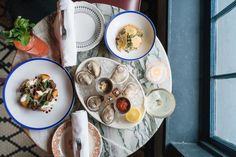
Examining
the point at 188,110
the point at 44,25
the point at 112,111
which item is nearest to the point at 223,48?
the point at 188,110

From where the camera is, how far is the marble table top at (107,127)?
3.83 feet

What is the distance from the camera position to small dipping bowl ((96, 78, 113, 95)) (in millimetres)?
1175

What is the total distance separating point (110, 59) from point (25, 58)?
34 cm

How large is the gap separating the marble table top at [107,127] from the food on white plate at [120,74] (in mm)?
43

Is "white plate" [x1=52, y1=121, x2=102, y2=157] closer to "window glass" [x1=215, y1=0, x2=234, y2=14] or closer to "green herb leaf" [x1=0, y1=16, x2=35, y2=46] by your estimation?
"green herb leaf" [x1=0, y1=16, x2=35, y2=46]

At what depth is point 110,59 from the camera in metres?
1.20

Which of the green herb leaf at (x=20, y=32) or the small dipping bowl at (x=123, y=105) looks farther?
the small dipping bowl at (x=123, y=105)

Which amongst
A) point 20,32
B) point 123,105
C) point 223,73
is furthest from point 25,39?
point 223,73

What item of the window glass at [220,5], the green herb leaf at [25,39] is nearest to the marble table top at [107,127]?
the green herb leaf at [25,39]

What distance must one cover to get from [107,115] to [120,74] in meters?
0.17

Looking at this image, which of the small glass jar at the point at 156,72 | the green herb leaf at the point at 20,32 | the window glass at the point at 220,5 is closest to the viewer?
the green herb leaf at the point at 20,32

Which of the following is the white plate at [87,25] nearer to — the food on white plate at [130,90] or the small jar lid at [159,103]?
the food on white plate at [130,90]

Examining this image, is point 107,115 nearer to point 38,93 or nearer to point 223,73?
Answer: point 38,93

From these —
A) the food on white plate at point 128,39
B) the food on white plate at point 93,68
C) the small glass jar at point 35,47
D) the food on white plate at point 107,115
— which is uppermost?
the food on white plate at point 128,39
